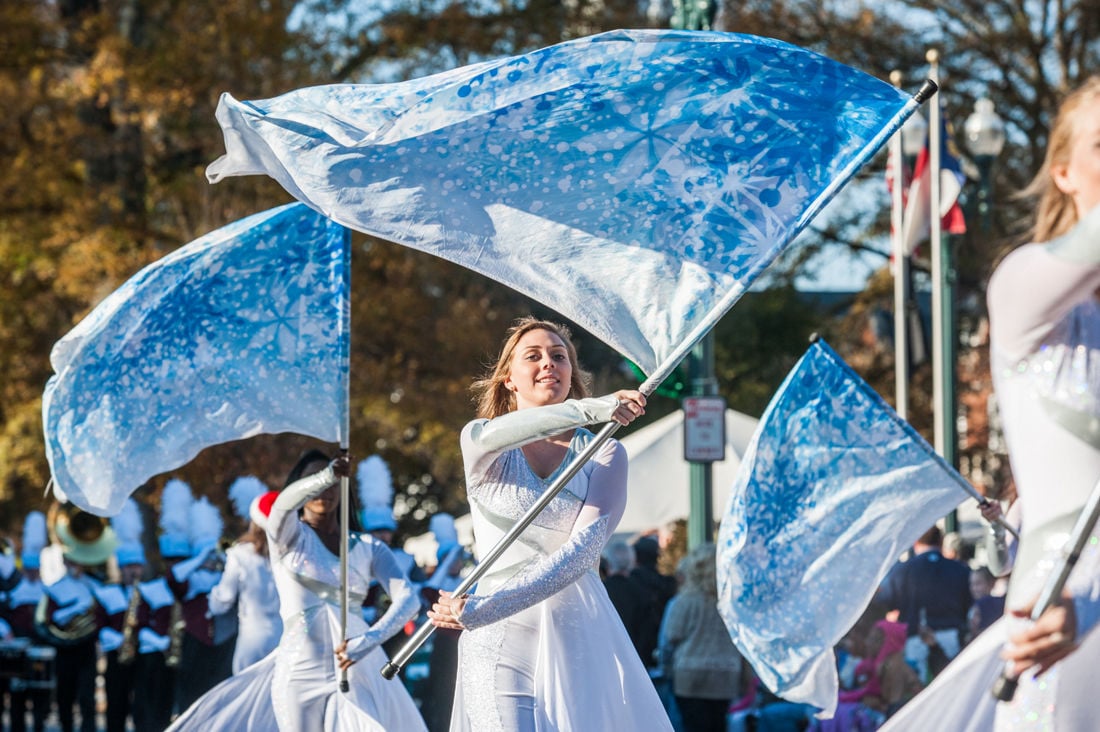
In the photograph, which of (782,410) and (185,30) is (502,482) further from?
(185,30)

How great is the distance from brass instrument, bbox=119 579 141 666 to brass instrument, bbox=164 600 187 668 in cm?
36

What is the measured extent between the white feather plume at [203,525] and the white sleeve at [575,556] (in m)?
8.96

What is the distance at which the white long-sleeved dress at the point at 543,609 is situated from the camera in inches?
216

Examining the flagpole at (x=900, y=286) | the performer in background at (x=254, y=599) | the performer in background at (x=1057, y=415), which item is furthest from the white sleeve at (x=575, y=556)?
the flagpole at (x=900, y=286)

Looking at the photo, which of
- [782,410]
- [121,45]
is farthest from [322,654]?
[121,45]

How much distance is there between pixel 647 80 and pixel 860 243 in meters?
19.7

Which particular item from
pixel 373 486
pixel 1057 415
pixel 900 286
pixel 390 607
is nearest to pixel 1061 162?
pixel 1057 415

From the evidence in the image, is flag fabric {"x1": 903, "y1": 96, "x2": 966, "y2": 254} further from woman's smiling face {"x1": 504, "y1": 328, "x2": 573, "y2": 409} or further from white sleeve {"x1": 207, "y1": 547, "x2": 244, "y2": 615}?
woman's smiling face {"x1": 504, "y1": 328, "x2": 573, "y2": 409}

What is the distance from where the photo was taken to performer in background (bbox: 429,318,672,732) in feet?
17.9

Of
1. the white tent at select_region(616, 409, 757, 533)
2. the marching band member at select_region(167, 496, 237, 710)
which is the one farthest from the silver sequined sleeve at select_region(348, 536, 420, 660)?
the white tent at select_region(616, 409, 757, 533)

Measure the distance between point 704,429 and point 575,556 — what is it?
842 centimetres

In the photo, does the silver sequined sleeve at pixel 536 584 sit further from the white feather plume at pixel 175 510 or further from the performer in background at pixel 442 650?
the white feather plume at pixel 175 510

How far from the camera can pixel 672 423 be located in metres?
18.0

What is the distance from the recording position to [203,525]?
47.4ft
